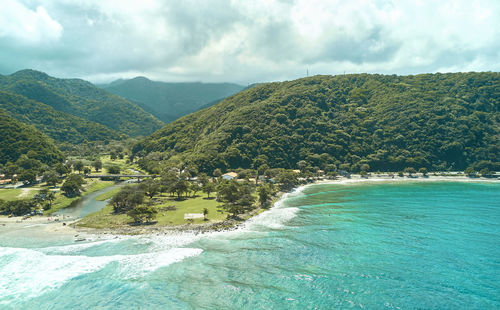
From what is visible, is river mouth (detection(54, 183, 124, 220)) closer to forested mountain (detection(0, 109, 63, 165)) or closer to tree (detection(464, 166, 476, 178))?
forested mountain (detection(0, 109, 63, 165))

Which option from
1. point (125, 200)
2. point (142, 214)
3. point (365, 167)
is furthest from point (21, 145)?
point (365, 167)

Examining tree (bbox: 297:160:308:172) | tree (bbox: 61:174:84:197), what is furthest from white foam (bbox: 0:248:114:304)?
tree (bbox: 297:160:308:172)

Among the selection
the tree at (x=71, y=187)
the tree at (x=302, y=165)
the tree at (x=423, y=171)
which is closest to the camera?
the tree at (x=71, y=187)

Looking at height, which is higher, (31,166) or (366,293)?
(31,166)

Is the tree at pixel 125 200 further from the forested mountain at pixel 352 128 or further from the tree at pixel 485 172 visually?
the tree at pixel 485 172

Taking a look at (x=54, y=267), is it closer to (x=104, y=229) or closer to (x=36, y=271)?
(x=36, y=271)

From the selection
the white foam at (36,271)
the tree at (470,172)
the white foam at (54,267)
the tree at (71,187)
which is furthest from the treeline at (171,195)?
the tree at (470,172)

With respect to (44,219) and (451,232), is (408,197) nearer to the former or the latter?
(451,232)

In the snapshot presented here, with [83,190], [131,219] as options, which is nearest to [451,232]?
[131,219]
